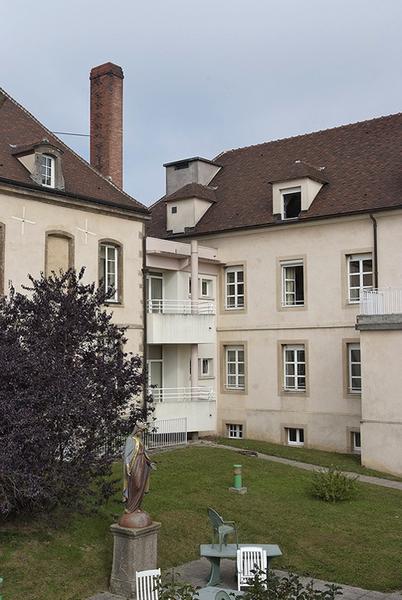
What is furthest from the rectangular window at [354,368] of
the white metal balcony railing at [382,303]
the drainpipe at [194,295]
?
the drainpipe at [194,295]

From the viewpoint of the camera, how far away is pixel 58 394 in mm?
12445

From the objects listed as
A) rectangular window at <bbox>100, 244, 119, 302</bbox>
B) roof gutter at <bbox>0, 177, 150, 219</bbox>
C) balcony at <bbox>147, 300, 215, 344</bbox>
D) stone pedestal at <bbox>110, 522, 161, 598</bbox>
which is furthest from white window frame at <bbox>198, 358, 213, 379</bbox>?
stone pedestal at <bbox>110, 522, 161, 598</bbox>

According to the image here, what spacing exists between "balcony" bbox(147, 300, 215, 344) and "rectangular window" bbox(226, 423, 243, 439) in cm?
364

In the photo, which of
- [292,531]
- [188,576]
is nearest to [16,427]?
[188,576]

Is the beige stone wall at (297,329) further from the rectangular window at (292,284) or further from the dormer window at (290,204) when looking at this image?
the dormer window at (290,204)

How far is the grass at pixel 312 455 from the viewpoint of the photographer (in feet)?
68.6

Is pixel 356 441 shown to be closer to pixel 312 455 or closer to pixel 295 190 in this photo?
pixel 312 455

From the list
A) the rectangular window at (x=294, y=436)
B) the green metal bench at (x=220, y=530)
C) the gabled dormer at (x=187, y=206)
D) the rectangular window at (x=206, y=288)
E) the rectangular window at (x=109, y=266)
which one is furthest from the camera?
the gabled dormer at (x=187, y=206)

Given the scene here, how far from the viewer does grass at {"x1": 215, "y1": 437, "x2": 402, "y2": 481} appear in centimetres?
2091

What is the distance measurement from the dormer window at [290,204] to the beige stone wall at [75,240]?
5.79m

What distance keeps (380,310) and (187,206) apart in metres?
10.1

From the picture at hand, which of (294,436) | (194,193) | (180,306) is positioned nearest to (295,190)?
(194,193)

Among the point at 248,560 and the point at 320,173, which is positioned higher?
the point at 320,173

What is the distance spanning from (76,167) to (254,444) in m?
11.2
